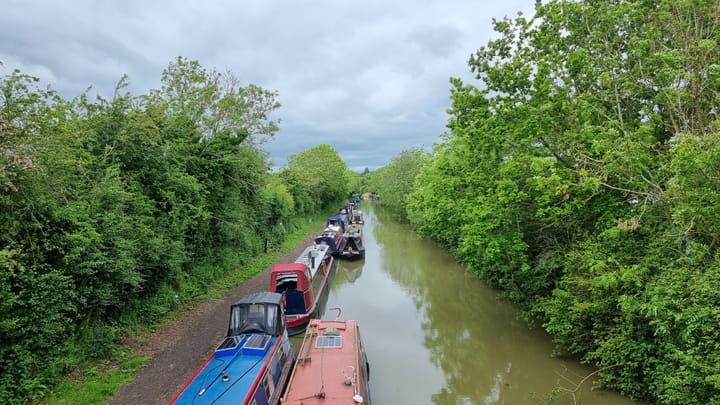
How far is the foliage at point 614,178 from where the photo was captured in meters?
6.66

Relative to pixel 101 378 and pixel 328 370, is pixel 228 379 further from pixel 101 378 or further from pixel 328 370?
pixel 101 378

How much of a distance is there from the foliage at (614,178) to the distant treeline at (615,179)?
40 millimetres

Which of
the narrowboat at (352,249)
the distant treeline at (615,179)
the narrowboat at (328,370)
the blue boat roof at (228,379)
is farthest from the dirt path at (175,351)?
the narrowboat at (352,249)

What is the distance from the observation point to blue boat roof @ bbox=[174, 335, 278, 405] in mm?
6359

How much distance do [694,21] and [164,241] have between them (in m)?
15.7

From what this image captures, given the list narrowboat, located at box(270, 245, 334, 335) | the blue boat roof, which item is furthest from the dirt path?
narrowboat, located at box(270, 245, 334, 335)

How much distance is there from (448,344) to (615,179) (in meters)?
7.39

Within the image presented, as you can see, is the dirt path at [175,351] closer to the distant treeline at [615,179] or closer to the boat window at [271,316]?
the boat window at [271,316]

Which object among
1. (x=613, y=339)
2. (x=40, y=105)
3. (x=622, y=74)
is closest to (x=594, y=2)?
(x=622, y=74)

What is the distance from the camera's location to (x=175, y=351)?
1027cm

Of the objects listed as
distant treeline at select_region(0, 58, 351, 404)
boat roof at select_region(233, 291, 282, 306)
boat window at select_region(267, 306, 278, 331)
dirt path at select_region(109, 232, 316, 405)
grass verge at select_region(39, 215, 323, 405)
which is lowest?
dirt path at select_region(109, 232, 316, 405)

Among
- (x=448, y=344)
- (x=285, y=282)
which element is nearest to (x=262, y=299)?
(x=285, y=282)

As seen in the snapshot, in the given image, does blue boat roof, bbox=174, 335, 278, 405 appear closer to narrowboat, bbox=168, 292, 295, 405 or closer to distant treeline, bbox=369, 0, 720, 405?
narrowboat, bbox=168, 292, 295, 405

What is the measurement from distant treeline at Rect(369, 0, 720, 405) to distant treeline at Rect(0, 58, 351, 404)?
32.7 feet
